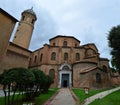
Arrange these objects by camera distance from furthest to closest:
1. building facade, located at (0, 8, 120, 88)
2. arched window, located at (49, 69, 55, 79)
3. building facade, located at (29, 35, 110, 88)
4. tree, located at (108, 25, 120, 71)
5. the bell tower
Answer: the bell tower, arched window, located at (49, 69, 55, 79), building facade, located at (29, 35, 110, 88), building facade, located at (0, 8, 120, 88), tree, located at (108, 25, 120, 71)

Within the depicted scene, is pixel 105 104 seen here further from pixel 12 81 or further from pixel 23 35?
pixel 23 35

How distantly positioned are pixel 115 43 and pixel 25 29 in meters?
25.9

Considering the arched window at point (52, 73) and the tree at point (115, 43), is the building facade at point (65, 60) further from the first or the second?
the tree at point (115, 43)

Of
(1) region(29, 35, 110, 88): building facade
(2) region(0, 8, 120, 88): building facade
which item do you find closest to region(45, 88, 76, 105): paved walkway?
(2) region(0, 8, 120, 88): building facade

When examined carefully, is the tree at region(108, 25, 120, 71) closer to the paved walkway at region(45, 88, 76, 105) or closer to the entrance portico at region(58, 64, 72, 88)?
the paved walkway at region(45, 88, 76, 105)

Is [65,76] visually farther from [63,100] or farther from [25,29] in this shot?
[63,100]

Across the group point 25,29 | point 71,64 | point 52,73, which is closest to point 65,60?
point 71,64

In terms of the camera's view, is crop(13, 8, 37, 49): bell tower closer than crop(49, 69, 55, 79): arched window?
No

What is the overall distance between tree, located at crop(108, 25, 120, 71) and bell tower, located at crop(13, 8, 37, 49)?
2331 centimetres

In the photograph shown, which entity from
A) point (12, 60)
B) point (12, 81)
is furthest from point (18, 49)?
point (12, 81)

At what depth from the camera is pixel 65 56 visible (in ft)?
123

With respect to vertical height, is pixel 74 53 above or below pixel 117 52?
above

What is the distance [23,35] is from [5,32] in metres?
17.4

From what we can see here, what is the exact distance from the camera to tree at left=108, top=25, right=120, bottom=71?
1962cm
